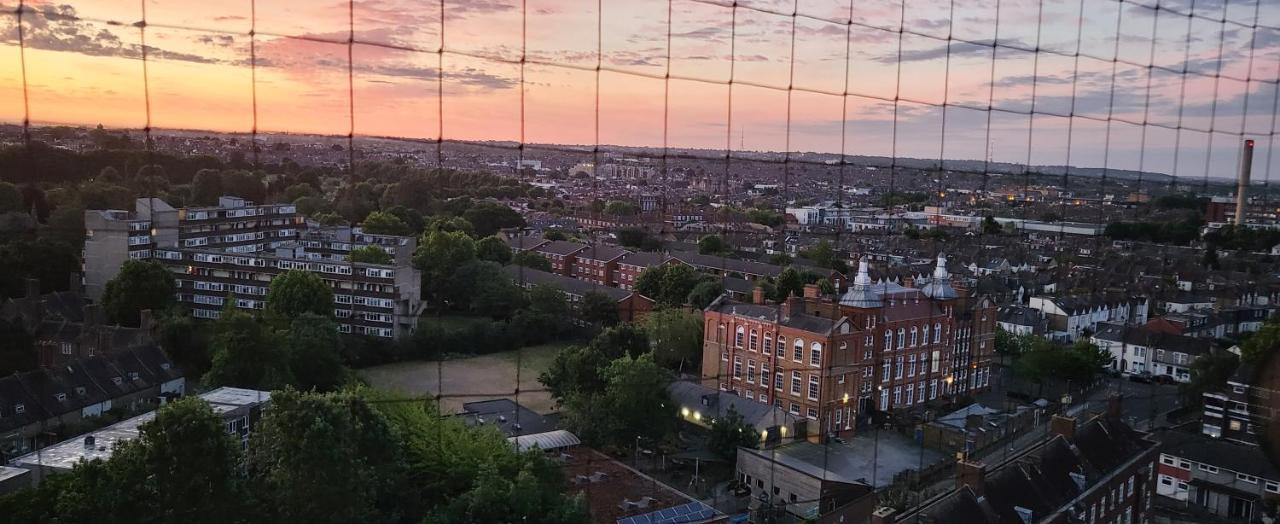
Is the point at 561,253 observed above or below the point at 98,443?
above

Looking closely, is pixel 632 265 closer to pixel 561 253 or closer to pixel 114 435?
pixel 561 253

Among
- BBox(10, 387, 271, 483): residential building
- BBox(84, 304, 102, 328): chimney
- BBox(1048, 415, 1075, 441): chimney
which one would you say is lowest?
BBox(10, 387, 271, 483): residential building

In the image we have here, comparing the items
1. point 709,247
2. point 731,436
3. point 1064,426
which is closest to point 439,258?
point 709,247

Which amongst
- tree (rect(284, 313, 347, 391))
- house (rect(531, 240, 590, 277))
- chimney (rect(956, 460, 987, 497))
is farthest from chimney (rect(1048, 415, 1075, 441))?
house (rect(531, 240, 590, 277))

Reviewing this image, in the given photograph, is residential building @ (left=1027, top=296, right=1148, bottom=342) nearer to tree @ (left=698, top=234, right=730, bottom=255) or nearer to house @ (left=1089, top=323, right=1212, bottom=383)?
house @ (left=1089, top=323, right=1212, bottom=383)

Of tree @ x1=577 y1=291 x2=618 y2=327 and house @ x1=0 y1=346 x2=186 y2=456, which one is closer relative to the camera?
house @ x1=0 y1=346 x2=186 y2=456

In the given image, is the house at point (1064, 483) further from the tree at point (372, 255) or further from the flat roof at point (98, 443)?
the tree at point (372, 255)
